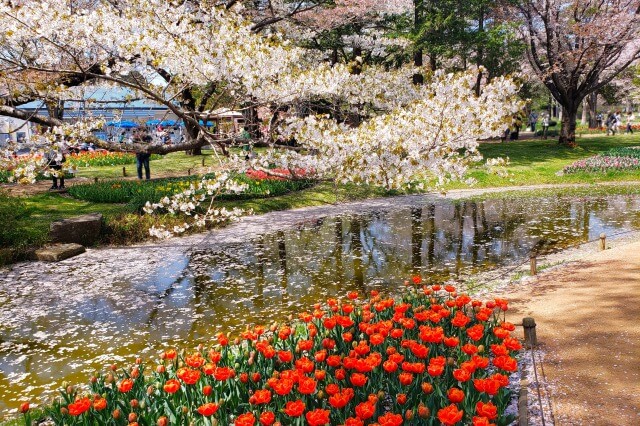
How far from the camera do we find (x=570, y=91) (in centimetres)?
2972

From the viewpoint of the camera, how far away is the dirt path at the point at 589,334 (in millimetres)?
4363

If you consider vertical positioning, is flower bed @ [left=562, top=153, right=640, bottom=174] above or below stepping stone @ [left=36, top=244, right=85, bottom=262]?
above

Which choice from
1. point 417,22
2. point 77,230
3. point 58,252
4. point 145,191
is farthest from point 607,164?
point 58,252

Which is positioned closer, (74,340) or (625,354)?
(625,354)

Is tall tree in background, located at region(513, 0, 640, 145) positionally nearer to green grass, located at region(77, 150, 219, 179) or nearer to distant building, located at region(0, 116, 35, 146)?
green grass, located at region(77, 150, 219, 179)

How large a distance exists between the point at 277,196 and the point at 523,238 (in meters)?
9.30

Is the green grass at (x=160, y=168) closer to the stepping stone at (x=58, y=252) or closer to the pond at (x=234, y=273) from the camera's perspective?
the pond at (x=234, y=273)

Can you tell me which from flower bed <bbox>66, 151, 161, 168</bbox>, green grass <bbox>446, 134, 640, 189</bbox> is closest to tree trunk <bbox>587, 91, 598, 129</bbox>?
green grass <bbox>446, 134, 640, 189</bbox>

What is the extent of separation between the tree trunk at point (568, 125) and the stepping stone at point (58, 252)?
2849cm

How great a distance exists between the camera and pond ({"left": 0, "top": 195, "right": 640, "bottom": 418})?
22.6 feet

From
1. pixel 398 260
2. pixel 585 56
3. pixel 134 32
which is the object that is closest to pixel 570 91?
pixel 585 56

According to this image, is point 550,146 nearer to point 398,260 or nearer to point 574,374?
point 398,260

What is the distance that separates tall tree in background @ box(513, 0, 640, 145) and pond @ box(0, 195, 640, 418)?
13.3 meters

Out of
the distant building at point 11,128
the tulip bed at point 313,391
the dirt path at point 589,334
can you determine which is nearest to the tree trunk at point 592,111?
the dirt path at point 589,334
